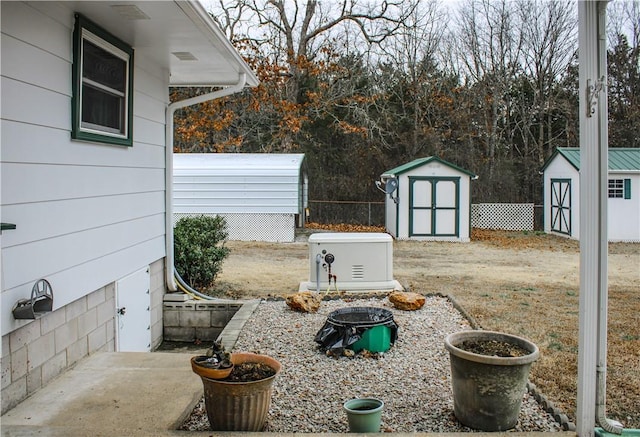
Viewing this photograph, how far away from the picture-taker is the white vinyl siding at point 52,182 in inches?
124

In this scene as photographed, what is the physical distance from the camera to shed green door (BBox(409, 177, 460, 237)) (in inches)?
599

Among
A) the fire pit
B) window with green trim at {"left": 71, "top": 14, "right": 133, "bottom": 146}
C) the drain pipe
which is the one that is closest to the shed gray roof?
the fire pit

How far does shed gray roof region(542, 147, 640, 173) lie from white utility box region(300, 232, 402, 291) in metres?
9.47

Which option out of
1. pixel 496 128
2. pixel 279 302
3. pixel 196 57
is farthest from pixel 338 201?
pixel 196 57

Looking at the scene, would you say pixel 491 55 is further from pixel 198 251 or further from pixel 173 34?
Result: pixel 173 34

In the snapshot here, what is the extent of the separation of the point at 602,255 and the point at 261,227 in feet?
42.8

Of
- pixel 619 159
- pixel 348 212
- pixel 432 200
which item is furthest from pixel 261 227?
pixel 619 159

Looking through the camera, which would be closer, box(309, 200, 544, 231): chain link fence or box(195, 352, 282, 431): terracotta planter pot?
box(195, 352, 282, 431): terracotta planter pot

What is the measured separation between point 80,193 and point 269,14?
17488 mm

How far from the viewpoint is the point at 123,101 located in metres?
4.79

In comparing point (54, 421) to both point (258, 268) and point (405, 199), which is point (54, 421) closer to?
point (258, 268)

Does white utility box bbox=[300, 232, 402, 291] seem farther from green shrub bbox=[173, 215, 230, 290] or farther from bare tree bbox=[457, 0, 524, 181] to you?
bare tree bbox=[457, 0, 524, 181]

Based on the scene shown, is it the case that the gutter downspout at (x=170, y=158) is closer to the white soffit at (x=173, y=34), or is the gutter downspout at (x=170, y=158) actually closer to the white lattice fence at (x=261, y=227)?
the white soffit at (x=173, y=34)

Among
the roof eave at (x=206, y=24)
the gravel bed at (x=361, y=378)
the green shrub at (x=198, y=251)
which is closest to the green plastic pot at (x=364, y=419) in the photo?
the gravel bed at (x=361, y=378)
